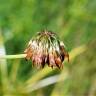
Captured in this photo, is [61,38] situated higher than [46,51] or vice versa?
[61,38]

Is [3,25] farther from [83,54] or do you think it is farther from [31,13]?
[83,54]

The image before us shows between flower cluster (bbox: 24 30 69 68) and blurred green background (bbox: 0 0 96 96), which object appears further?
blurred green background (bbox: 0 0 96 96)

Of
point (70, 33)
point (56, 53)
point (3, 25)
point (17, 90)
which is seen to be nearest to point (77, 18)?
point (70, 33)

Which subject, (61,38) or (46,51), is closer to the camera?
(46,51)

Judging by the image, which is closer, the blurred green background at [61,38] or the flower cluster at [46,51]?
the flower cluster at [46,51]
